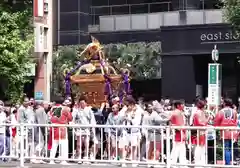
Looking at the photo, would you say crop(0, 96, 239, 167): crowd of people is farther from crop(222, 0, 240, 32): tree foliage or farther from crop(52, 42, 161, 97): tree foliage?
crop(52, 42, 161, 97): tree foliage

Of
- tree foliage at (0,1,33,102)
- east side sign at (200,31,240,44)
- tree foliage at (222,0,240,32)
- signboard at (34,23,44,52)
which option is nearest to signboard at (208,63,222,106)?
tree foliage at (222,0,240,32)

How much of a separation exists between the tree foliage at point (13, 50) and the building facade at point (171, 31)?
8754mm

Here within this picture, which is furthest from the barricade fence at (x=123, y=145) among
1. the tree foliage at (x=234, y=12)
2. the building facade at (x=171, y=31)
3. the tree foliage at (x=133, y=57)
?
the building facade at (x=171, y=31)

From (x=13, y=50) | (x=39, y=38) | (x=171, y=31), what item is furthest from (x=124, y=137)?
(x=39, y=38)

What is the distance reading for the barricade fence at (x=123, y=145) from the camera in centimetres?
1478

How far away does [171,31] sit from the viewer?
112 ft

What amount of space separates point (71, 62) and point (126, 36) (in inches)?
145

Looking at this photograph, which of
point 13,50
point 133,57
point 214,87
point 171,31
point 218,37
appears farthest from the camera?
point 171,31

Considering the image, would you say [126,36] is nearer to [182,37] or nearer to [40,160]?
[182,37]

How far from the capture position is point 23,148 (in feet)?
53.1

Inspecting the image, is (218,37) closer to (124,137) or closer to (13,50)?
(13,50)

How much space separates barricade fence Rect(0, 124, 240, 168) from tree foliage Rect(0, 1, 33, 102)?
10.5 metres

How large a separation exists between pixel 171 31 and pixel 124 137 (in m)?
18.9

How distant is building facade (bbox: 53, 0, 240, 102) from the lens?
109 feet
